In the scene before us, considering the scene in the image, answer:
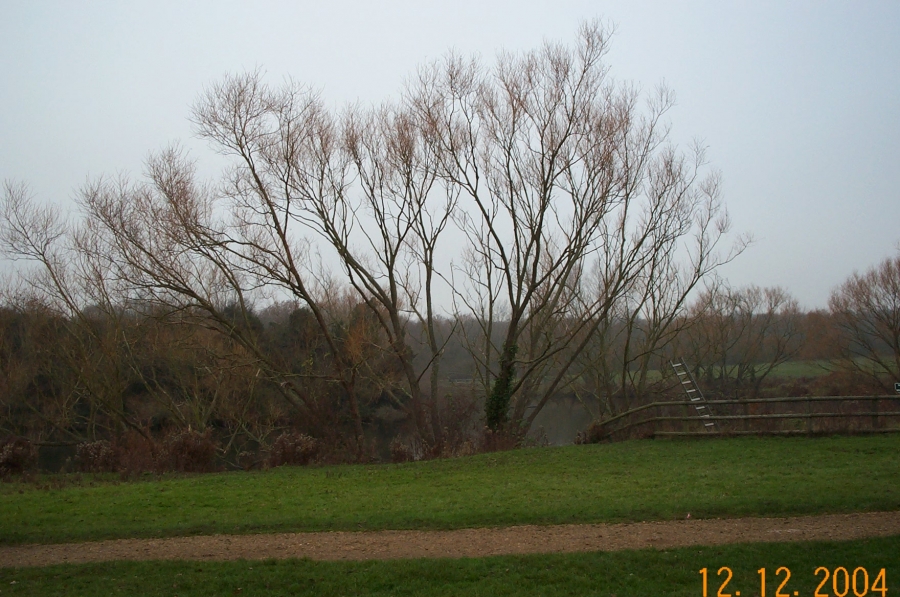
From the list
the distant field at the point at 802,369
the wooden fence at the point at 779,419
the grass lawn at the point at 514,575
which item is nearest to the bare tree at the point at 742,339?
the distant field at the point at 802,369

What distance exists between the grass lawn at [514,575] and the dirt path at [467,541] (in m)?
0.44

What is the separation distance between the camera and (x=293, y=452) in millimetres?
18078

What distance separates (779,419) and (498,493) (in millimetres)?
7840

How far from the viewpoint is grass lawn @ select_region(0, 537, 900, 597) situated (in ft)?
20.7

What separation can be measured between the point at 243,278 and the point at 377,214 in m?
4.71

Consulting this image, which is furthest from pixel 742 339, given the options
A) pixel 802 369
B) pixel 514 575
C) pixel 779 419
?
pixel 514 575

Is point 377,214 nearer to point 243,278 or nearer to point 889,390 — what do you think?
point 243,278

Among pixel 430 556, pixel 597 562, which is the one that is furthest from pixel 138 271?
pixel 597 562

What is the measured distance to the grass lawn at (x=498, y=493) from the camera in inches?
369

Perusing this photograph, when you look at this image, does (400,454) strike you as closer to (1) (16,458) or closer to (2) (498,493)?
(2) (498,493)

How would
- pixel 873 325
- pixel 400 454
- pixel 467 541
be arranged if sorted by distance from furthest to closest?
pixel 873 325 → pixel 400 454 → pixel 467 541

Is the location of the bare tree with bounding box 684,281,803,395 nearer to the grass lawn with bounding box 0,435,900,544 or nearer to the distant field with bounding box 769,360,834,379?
the distant field with bounding box 769,360,834,379

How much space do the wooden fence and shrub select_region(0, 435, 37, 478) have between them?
15.4 meters

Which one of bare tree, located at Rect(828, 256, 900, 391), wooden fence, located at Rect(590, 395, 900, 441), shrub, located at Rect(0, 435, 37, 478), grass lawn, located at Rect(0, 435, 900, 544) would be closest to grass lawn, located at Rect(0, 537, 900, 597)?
grass lawn, located at Rect(0, 435, 900, 544)
